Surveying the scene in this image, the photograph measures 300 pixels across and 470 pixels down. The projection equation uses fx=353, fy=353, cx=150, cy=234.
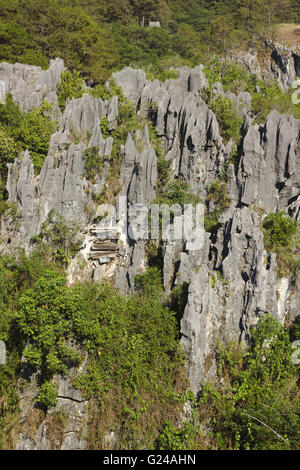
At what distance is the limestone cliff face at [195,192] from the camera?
15156 mm

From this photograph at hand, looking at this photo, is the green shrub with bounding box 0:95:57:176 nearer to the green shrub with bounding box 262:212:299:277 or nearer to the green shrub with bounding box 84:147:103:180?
the green shrub with bounding box 84:147:103:180

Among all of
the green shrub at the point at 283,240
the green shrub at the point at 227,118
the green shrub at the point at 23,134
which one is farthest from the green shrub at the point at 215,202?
the green shrub at the point at 23,134

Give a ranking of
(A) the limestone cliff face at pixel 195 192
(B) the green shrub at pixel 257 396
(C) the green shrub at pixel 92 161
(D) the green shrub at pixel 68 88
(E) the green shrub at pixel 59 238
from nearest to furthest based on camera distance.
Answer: (B) the green shrub at pixel 257 396, (A) the limestone cliff face at pixel 195 192, (E) the green shrub at pixel 59 238, (C) the green shrub at pixel 92 161, (D) the green shrub at pixel 68 88

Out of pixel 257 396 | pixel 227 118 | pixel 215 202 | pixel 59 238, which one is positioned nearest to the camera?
pixel 257 396

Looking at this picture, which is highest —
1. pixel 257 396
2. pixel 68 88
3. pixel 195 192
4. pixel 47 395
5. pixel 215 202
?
pixel 68 88

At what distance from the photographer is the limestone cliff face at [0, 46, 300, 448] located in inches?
597

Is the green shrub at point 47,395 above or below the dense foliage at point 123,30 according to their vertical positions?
below

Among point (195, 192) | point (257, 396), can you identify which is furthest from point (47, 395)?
point (195, 192)

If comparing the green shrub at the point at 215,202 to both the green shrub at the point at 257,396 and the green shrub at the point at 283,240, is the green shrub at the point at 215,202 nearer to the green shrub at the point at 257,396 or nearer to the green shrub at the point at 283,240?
the green shrub at the point at 283,240

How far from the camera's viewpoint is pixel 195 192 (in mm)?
19172

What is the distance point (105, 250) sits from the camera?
17656 mm

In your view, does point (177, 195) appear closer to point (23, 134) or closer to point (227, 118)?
point (227, 118)

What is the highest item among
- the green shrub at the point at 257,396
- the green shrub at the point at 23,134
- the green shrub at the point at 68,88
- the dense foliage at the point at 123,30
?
the dense foliage at the point at 123,30

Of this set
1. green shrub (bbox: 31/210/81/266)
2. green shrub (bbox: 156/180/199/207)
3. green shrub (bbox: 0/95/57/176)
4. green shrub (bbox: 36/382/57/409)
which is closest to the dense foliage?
green shrub (bbox: 0/95/57/176)
